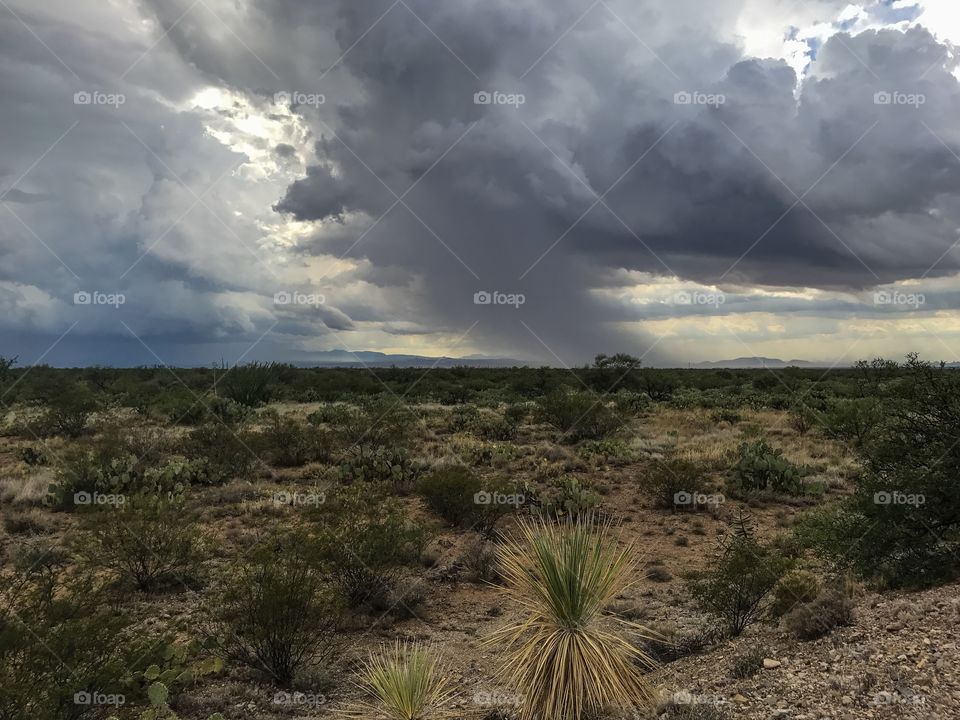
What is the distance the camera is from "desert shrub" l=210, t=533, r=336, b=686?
25.6 feet

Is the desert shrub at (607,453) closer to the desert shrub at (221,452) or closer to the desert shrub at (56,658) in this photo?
the desert shrub at (221,452)

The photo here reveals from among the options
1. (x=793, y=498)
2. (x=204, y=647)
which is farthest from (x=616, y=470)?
(x=204, y=647)

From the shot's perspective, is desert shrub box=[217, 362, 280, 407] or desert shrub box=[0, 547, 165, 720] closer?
desert shrub box=[0, 547, 165, 720]

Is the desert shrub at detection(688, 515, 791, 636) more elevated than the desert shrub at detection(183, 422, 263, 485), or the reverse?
the desert shrub at detection(183, 422, 263, 485)

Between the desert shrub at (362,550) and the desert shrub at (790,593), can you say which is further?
the desert shrub at (362,550)

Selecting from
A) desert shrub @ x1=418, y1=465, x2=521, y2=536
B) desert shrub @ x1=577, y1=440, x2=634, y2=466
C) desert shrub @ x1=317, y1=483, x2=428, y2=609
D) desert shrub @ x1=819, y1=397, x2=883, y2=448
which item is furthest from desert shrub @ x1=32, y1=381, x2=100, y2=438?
desert shrub @ x1=819, y1=397, x2=883, y2=448

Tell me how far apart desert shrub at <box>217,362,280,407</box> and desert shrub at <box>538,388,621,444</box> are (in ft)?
55.7

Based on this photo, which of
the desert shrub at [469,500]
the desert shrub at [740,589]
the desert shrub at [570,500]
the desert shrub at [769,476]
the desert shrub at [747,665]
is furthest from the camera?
the desert shrub at [769,476]

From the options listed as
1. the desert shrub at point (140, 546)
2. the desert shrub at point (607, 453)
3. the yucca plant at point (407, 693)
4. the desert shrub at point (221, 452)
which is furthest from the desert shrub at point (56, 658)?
the desert shrub at point (607, 453)

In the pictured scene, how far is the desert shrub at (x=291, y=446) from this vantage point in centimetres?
2030

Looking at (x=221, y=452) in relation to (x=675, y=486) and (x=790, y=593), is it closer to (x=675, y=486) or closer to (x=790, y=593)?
(x=675, y=486)

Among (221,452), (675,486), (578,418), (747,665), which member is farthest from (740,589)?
(578,418)

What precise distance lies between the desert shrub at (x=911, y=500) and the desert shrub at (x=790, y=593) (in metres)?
0.79

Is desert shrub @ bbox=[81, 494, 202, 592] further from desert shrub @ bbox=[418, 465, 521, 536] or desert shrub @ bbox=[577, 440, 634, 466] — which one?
desert shrub @ bbox=[577, 440, 634, 466]
